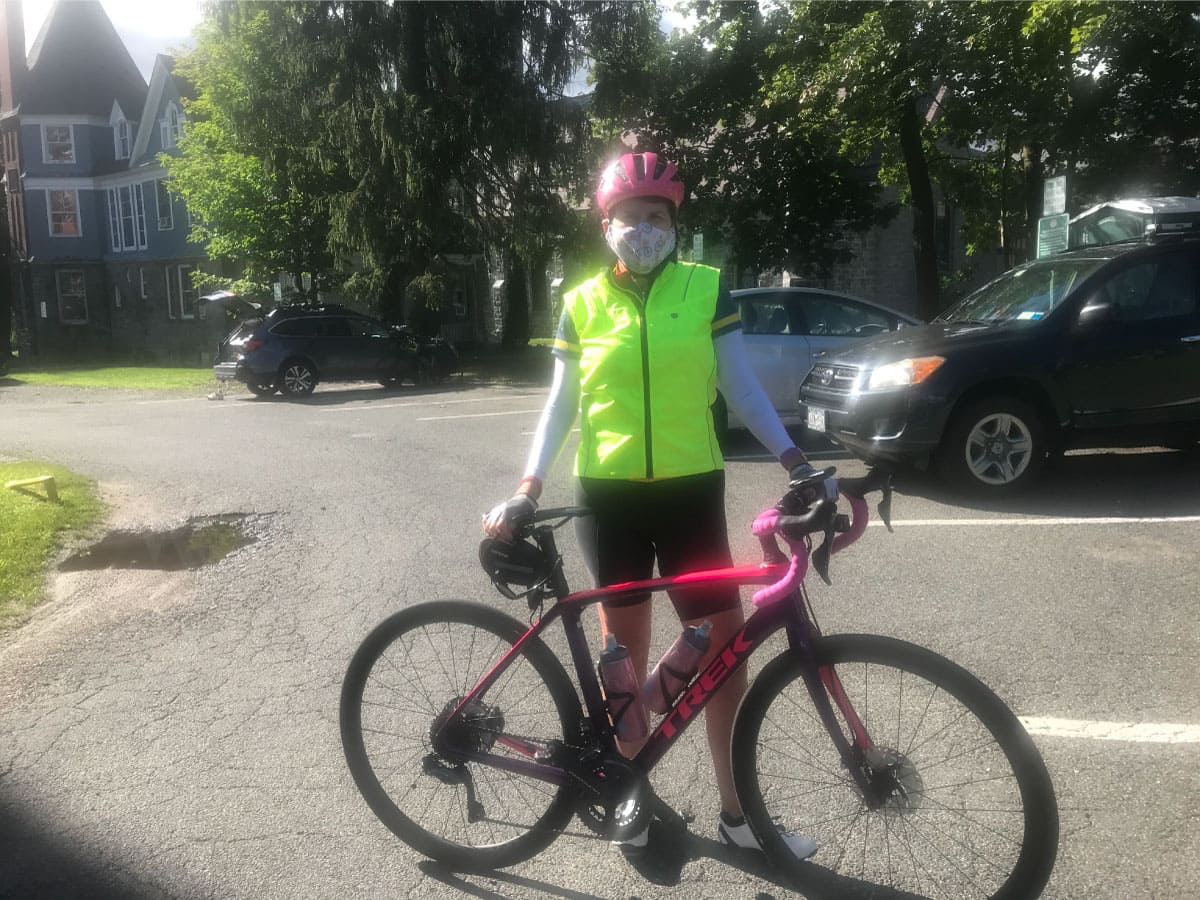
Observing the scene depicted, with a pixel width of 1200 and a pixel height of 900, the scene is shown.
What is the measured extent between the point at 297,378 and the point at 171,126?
1085 inches

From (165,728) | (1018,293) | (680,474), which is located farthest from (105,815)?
(1018,293)

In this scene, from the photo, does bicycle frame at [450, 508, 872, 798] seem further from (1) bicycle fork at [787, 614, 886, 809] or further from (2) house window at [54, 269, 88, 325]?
(2) house window at [54, 269, 88, 325]

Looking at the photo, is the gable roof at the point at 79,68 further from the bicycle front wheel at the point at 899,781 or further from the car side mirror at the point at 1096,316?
the bicycle front wheel at the point at 899,781

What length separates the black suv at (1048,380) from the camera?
8516 mm

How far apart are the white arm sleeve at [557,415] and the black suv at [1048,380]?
18.4ft

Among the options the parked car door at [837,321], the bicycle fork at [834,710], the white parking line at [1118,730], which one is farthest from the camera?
the parked car door at [837,321]

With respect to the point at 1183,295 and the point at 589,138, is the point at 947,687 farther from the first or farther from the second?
→ the point at 589,138

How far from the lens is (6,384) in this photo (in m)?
29.1

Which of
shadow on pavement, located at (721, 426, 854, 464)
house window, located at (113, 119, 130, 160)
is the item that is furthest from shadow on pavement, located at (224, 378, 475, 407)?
house window, located at (113, 119, 130, 160)

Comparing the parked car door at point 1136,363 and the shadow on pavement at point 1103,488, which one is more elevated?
the parked car door at point 1136,363

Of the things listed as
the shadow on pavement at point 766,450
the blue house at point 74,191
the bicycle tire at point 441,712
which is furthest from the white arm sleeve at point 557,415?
the blue house at point 74,191

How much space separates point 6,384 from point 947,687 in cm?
3082

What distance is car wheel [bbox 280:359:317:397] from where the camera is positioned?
21.3 m

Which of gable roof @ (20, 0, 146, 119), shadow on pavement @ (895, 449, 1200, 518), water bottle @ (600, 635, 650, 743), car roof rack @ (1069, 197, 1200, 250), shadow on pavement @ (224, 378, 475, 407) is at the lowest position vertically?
shadow on pavement @ (224, 378, 475, 407)
